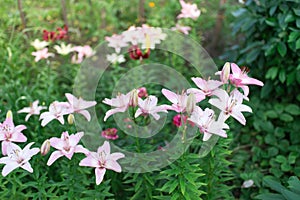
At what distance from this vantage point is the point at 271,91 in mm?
2758

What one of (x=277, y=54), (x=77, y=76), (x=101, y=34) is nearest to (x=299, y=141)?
(x=277, y=54)

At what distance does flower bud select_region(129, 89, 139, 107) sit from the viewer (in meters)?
1.55

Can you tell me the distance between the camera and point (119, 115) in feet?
7.44

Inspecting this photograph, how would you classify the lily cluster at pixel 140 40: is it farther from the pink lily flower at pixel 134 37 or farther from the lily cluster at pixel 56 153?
the lily cluster at pixel 56 153

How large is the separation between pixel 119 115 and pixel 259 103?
1.00 m

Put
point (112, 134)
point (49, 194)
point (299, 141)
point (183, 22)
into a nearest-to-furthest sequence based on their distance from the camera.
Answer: point (49, 194)
point (112, 134)
point (299, 141)
point (183, 22)

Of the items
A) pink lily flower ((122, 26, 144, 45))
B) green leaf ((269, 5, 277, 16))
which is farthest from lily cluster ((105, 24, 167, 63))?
green leaf ((269, 5, 277, 16))

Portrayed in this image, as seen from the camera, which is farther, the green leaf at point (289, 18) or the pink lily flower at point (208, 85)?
the green leaf at point (289, 18)

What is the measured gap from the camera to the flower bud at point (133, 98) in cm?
155

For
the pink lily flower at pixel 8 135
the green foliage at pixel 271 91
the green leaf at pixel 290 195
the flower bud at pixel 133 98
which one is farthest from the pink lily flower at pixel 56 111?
the green foliage at pixel 271 91

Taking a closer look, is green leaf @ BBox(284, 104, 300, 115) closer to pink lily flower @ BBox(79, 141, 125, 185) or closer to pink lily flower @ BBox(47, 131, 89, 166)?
pink lily flower @ BBox(79, 141, 125, 185)

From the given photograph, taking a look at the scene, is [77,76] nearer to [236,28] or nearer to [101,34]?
[101,34]

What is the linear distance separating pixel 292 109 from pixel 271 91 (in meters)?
0.21

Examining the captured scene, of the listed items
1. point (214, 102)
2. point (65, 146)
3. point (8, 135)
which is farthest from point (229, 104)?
point (8, 135)
